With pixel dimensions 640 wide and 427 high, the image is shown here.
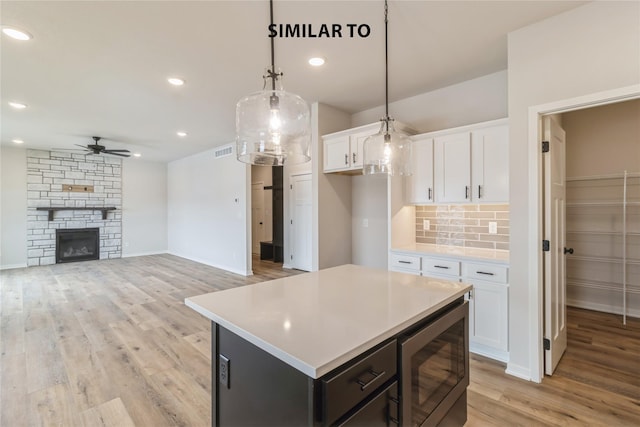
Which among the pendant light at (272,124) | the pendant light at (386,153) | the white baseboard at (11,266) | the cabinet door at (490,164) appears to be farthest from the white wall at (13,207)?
the cabinet door at (490,164)

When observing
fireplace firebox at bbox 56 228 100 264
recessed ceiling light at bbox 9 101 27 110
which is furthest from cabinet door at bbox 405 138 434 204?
fireplace firebox at bbox 56 228 100 264

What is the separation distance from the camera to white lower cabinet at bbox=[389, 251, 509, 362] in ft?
8.52

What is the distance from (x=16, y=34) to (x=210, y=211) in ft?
16.5

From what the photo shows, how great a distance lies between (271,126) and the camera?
5.49 feet

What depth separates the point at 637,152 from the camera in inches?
139

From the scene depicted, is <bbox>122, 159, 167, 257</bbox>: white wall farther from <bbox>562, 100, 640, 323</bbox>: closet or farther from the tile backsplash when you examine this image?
<bbox>562, 100, 640, 323</bbox>: closet

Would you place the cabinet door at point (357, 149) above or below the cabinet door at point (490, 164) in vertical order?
above

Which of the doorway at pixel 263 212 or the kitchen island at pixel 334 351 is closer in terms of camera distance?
the kitchen island at pixel 334 351

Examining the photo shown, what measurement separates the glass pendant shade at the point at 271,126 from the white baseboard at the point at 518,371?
2414 millimetres

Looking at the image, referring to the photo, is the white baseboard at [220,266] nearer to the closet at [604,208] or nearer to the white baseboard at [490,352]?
the white baseboard at [490,352]

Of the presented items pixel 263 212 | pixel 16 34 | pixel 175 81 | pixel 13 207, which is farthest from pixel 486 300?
pixel 13 207

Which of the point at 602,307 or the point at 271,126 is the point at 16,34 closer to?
the point at 271,126

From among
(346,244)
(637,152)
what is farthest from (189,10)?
(637,152)

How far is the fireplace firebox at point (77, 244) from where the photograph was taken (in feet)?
24.7
